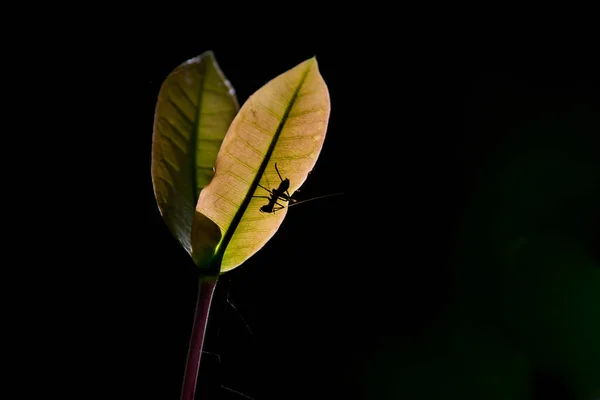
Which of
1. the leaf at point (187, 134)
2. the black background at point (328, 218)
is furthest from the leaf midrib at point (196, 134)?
the black background at point (328, 218)

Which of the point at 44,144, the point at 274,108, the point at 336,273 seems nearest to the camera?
the point at 274,108

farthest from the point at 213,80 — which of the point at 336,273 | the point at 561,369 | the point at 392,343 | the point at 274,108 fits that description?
the point at 561,369

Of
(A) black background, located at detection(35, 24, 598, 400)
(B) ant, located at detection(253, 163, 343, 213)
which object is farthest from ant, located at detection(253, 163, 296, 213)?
(A) black background, located at detection(35, 24, 598, 400)

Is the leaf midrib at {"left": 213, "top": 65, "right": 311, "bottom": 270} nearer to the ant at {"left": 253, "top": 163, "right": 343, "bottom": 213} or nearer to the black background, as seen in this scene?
the ant at {"left": 253, "top": 163, "right": 343, "bottom": 213}

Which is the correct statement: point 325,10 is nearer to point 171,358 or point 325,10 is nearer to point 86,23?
point 86,23

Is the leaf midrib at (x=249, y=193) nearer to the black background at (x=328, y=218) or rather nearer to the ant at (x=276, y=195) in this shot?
the ant at (x=276, y=195)

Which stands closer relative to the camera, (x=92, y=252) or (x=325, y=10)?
(x=92, y=252)
